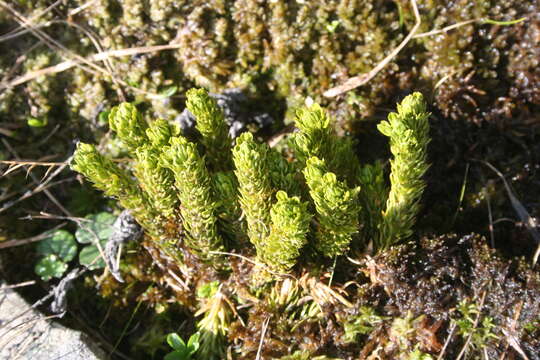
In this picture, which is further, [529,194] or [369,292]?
[529,194]

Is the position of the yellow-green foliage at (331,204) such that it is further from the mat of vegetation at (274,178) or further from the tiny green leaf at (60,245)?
the tiny green leaf at (60,245)

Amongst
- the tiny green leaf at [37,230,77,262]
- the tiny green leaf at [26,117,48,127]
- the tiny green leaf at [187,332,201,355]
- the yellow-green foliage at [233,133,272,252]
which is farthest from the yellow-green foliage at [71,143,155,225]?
the tiny green leaf at [26,117,48,127]

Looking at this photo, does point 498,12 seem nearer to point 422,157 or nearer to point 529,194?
point 529,194

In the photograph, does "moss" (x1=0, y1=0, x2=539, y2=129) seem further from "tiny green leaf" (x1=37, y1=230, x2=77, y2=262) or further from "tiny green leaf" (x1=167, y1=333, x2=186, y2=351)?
"tiny green leaf" (x1=167, y1=333, x2=186, y2=351)

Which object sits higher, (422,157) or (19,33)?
(19,33)

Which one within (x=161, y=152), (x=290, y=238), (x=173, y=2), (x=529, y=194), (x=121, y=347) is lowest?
(x=121, y=347)

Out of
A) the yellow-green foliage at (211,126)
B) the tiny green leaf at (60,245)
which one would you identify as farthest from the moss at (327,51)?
the tiny green leaf at (60,245)

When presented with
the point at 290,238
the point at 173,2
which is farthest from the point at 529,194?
the point at 173,2
